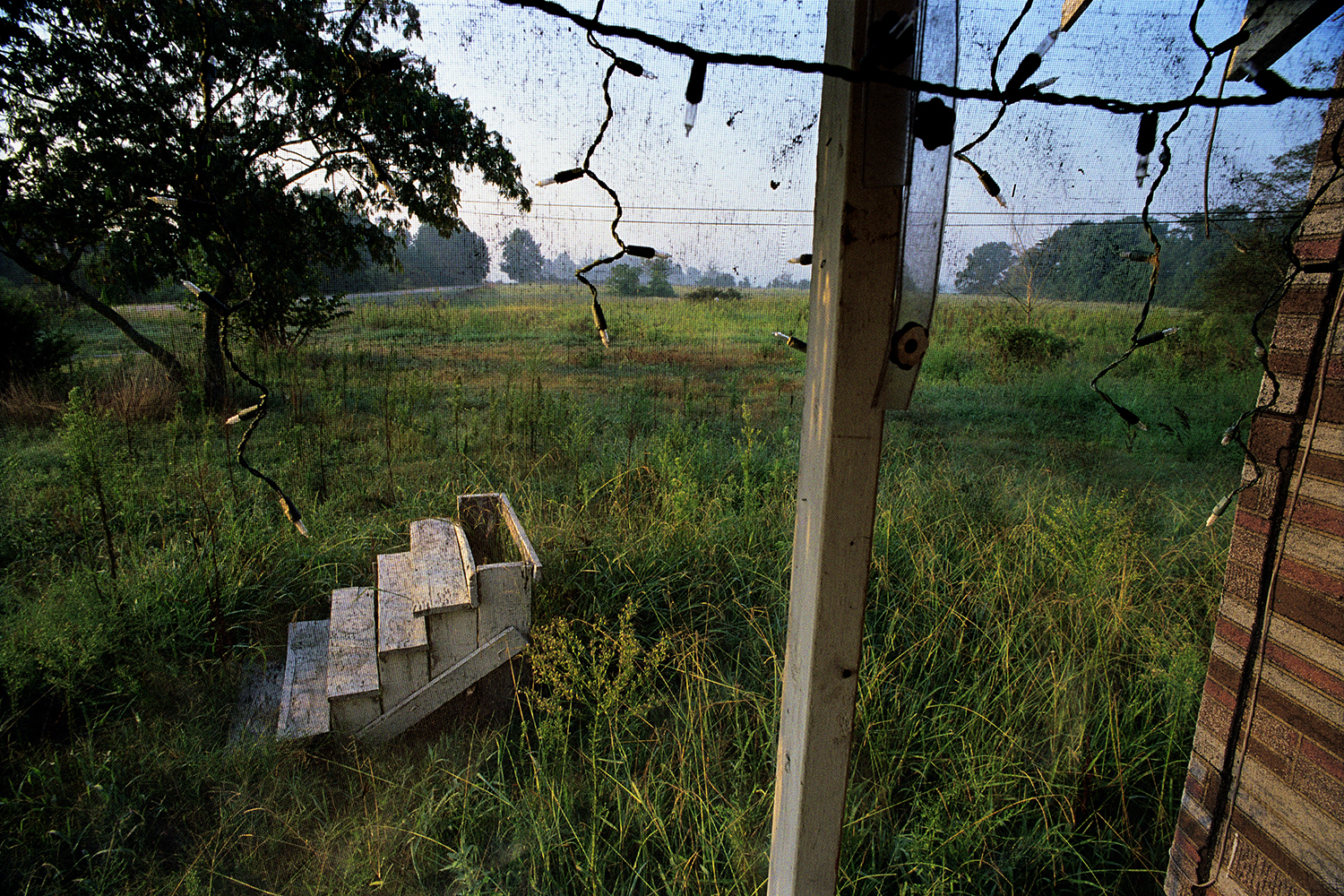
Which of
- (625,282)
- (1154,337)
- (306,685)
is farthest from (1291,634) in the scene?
(625,282)

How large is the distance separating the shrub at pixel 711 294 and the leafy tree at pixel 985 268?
182 cm

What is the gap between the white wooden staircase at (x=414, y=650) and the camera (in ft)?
7.85

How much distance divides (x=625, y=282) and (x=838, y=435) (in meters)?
4.56

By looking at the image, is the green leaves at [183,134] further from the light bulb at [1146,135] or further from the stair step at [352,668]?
the light bulb at [1146,135]

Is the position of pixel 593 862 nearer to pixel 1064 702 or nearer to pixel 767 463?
pixel 1064 702

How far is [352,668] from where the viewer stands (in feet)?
8.13

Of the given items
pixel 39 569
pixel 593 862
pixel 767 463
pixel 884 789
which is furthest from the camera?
pixel 767 463

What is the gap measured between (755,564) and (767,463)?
145 cm

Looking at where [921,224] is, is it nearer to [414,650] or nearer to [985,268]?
[414,650]

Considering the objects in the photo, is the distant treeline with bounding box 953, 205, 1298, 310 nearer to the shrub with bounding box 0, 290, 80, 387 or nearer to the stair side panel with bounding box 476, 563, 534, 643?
the stair side panel with bounding box 476, 563, 534, 643

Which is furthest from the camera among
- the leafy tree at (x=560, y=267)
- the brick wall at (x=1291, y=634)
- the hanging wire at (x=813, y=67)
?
the leafy tree at (x=560, y=267)

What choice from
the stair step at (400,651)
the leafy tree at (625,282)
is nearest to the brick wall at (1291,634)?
the stair step at (400,651)

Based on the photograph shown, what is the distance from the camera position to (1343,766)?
1291 mm

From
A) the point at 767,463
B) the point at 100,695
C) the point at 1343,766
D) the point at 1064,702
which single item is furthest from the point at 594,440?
the point at 1343,766
